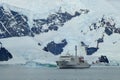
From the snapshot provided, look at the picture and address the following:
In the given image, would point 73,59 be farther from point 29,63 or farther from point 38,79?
point 38,79

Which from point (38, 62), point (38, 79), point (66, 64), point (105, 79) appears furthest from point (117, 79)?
point (38, 62)

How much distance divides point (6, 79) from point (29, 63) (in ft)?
330

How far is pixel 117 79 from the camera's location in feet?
316

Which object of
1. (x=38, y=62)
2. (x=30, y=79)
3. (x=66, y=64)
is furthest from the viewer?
(x=38, y=62)

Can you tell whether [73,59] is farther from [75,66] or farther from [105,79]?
[105,79]

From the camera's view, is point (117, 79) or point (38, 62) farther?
point (38, 62)

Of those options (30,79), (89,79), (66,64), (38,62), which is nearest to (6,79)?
(30,79)

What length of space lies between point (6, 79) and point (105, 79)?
14702 millimetres

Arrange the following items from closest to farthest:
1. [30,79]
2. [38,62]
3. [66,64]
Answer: [30,79] → [66,64] → [38,62]

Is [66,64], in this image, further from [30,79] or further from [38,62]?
[30,79]

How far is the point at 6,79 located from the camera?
97.8 meters

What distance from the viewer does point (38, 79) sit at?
9681cm

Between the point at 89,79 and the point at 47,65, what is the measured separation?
9886 centimetres

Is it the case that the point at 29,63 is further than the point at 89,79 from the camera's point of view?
Yes
